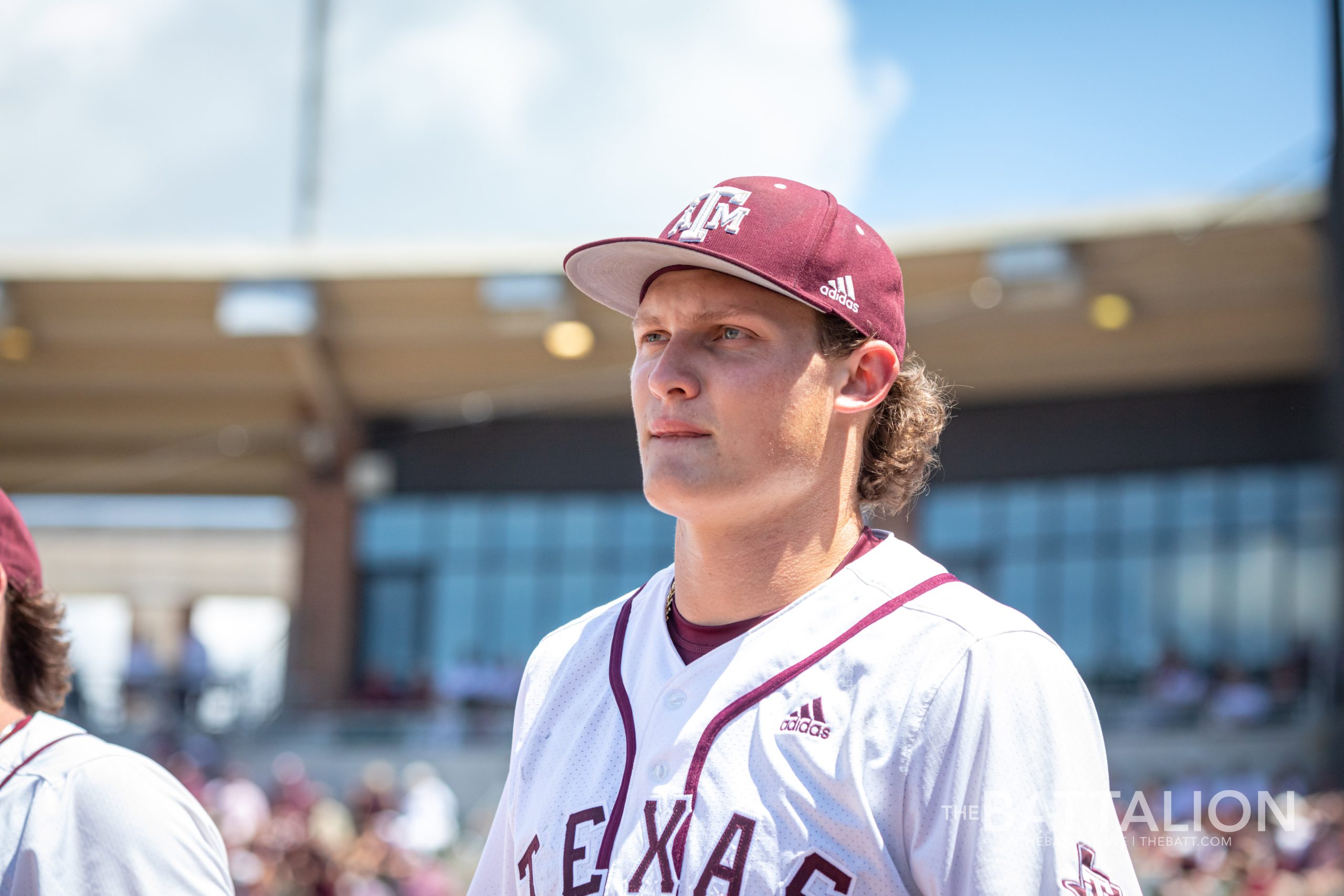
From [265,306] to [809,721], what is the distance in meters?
15.5

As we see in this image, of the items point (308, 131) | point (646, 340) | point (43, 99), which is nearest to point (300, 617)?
point (308, 131)

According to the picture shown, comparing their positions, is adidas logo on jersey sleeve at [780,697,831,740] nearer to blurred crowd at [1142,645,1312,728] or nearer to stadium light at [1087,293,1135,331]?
stadium light at [1087,293,1135,331]

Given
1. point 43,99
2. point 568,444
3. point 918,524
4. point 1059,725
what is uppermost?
point 43,99

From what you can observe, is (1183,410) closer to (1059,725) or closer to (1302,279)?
(1302,279)

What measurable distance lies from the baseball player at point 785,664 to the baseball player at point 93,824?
451mm

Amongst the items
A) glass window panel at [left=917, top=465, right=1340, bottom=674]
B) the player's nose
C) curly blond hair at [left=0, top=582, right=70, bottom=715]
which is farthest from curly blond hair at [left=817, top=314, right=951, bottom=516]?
glass window panel at [left=917, top=465, right=1340, bottom=674]

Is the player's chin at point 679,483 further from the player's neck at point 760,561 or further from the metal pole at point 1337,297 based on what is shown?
the metal pole at point 1337,297

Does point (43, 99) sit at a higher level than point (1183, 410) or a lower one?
higher

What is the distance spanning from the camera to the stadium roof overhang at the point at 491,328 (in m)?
14.6

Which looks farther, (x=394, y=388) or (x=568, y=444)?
(x=568, y=444)

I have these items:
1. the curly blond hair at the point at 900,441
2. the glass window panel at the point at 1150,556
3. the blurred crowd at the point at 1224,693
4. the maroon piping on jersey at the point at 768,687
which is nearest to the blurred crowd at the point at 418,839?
the blurred crowd at the point at 1224,693

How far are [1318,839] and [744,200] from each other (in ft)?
25.9

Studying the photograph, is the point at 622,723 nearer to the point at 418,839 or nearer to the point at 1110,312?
the point at 418,839

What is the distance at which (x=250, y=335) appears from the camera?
54.3 feet
